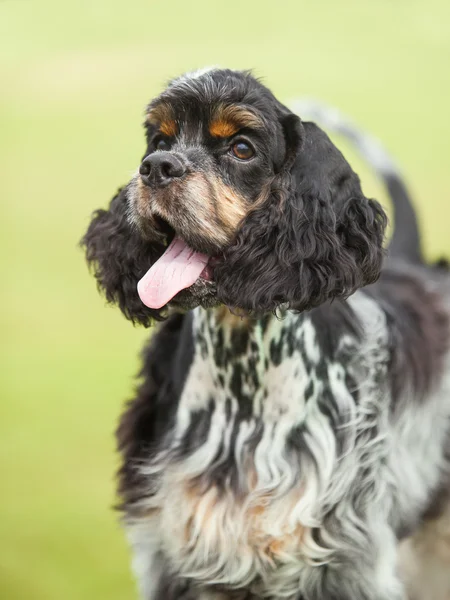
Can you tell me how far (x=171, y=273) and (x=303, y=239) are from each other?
43 centimetres

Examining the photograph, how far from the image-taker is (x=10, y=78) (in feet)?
36.7

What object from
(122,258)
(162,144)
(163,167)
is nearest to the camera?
(163,167)

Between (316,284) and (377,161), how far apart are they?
227cm

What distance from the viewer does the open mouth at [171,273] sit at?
2918 mm

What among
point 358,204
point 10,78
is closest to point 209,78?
point 358,204

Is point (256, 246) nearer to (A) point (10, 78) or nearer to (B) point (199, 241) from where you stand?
(B) point (199, 241)

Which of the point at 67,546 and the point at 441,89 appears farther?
the point at 441,89

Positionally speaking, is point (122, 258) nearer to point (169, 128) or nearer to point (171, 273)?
point (171, 273)

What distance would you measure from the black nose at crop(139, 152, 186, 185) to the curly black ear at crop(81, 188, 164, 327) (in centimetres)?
34

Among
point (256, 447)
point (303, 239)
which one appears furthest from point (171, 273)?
point (256, 447)

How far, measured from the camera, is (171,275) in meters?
2.94

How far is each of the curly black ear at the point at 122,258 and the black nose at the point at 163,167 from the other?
0.34 metres

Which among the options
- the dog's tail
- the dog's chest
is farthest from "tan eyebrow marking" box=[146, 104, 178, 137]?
the dog's tail

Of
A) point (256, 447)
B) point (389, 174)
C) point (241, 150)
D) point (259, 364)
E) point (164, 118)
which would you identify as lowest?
point (256, 447)
